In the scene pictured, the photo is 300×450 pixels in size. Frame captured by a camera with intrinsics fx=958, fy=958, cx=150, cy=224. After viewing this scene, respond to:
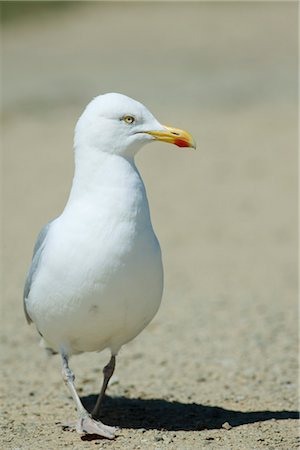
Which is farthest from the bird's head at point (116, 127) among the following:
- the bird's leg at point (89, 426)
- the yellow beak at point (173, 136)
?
the bird's leg at point (89, 426)

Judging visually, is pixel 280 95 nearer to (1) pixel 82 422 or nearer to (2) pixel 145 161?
(2) pixel 145 161

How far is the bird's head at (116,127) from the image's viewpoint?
17.3ft

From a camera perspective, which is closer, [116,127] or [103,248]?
[103,248]

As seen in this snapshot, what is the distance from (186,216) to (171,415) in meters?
6.81

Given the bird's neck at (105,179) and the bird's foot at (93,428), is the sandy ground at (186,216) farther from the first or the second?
the bird's neck at (105,179)

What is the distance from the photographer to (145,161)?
15.3m

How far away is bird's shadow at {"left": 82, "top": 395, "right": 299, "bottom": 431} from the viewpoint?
5.79m

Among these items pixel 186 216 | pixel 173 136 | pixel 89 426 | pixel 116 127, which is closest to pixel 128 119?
pixel 116 127

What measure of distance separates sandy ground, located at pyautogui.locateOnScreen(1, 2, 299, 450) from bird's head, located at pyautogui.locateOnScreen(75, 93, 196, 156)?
164cm

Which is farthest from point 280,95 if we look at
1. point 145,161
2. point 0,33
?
point 0,33

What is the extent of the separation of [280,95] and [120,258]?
1490 cm

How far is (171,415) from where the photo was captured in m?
6.12

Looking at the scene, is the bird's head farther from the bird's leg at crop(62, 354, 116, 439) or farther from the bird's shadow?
the bird's shadow

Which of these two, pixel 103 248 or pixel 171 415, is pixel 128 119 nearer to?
pixel 103 248
